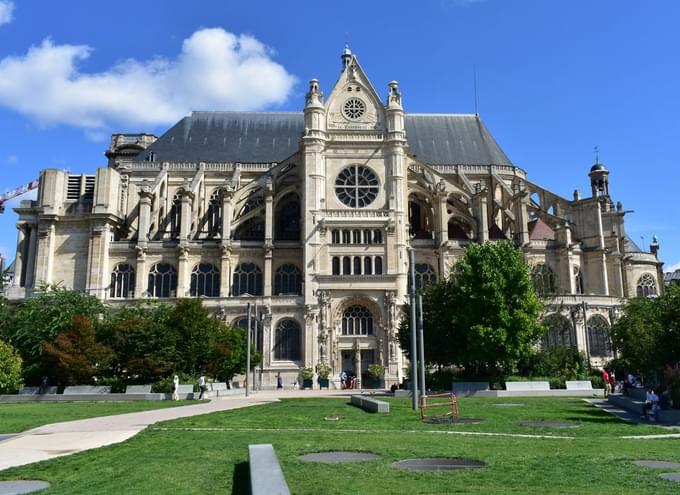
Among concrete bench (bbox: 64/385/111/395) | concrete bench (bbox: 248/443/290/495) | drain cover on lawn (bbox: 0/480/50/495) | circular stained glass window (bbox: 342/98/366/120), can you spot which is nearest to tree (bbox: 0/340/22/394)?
concrete bench (bbox: 64/385/111/395)

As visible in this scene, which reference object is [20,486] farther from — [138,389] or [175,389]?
[138,389]

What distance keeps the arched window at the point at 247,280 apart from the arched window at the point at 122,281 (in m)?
9.57

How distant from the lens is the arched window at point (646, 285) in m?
70.1

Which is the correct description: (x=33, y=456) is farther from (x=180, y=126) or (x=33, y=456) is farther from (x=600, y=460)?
(x=180, y=126)

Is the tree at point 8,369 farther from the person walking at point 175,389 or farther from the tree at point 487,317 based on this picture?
the tree at point 487,317

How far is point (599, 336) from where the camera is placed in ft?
188

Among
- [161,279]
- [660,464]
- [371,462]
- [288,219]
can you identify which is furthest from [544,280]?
[371,462]

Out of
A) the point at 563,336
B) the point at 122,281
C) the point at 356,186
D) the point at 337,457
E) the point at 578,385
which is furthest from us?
the point at 356,186

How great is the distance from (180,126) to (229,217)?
22.5 metres

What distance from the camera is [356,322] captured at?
55469 mm

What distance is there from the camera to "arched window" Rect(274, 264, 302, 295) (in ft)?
191

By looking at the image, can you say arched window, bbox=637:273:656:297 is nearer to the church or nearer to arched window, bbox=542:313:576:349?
the church

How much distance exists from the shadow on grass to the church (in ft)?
136

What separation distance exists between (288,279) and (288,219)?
10883 millimetres
